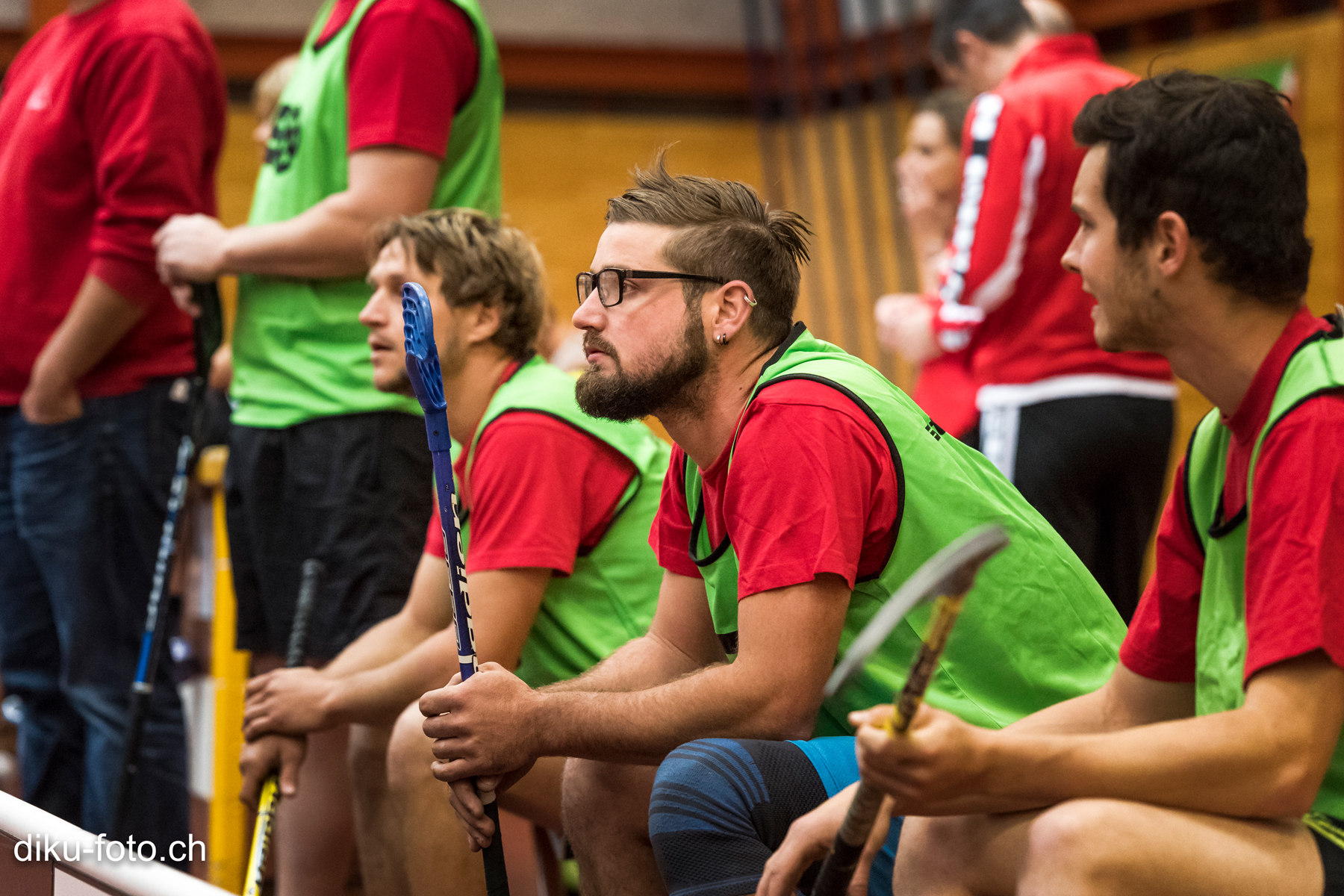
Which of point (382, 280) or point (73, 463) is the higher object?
point (382, 280)

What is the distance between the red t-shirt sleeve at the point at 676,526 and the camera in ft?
5.39

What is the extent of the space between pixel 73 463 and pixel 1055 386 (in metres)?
1.67

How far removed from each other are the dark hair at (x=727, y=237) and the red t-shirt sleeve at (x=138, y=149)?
1.04m

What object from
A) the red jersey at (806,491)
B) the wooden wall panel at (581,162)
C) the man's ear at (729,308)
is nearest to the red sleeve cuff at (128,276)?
the man's ear at (729,308)

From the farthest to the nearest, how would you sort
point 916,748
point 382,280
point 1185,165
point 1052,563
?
1. point 382,280
2. point 1052,563
3. point 1185,165
4. point 916,748

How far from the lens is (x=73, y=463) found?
7.68ft

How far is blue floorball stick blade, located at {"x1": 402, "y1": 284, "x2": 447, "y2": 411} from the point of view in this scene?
4.93ft

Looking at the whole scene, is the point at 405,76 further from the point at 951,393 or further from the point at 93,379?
the point at 951,393

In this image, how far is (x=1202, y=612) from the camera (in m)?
1.20

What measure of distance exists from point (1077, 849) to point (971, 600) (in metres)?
0.42

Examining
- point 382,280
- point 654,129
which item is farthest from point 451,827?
point 654,129

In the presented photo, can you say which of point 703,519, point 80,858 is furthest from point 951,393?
point 80,858

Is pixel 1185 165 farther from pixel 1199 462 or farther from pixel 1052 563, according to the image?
pixel 1052 563

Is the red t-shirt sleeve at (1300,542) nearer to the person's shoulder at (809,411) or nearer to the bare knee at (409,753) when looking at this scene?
the person's shoulder at (809,411)
